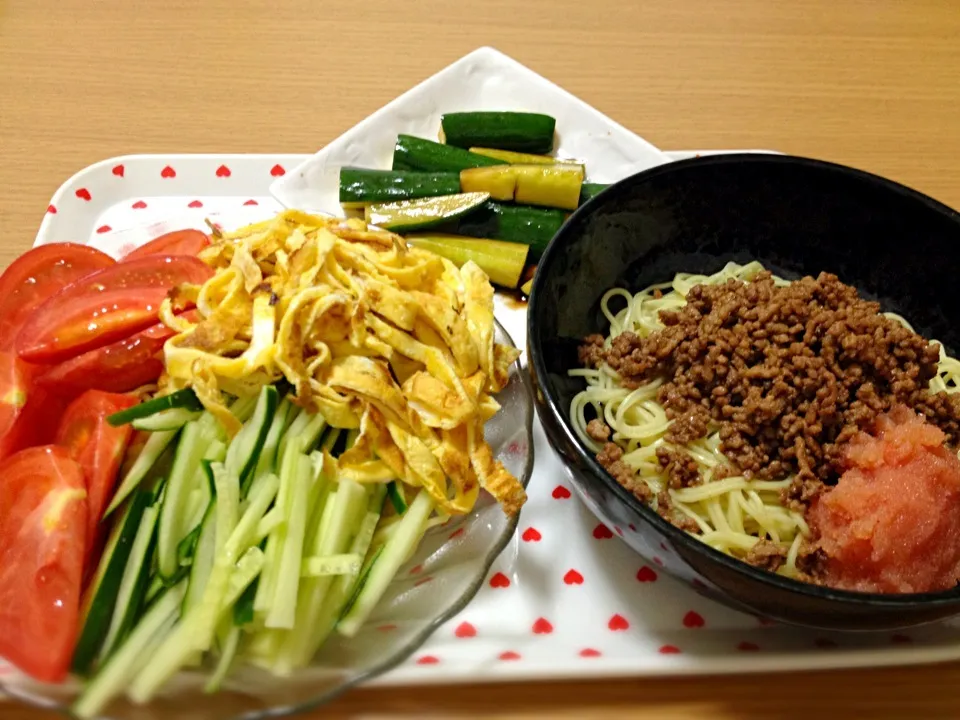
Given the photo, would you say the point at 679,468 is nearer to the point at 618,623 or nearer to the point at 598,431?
the point at 598,431

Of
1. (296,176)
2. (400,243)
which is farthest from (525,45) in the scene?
(400,243)

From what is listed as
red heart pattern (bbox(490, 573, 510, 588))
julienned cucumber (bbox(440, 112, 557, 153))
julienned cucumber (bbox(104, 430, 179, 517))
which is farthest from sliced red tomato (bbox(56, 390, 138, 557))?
julienned cucumber (bbox(440, 112, 557, 153))

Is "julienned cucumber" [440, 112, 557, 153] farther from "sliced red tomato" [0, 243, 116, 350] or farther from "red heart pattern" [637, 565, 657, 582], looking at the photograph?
"red heart pattern" [637, 565, 657, 582]

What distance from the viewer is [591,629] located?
1509 millimetres

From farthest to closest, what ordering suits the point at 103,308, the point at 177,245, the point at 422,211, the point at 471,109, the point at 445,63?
1. the point at 445,63
2. the point at 471,109
3. the point at 422,211
4. the point at 177,245
5. the point at 103,308

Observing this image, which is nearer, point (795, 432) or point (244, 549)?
point (244, 549)

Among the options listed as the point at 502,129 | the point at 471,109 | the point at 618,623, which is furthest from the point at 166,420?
the point at 471,109

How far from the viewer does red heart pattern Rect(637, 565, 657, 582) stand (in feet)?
5.20

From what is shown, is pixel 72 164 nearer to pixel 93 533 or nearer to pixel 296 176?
pixel 296 176

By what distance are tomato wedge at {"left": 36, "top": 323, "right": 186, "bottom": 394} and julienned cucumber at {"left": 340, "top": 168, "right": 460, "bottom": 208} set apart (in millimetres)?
895

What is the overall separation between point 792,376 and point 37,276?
177cm

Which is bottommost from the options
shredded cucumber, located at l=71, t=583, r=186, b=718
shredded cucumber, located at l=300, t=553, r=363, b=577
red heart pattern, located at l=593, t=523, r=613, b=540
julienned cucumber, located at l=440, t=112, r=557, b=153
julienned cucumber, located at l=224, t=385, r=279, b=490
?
red heart pattern, located at l=593, t=523, r=613, b=540

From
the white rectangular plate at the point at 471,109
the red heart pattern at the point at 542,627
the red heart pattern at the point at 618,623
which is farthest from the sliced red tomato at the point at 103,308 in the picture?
the red heart pattern at the point at 618,623

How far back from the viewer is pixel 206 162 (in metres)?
2.33
